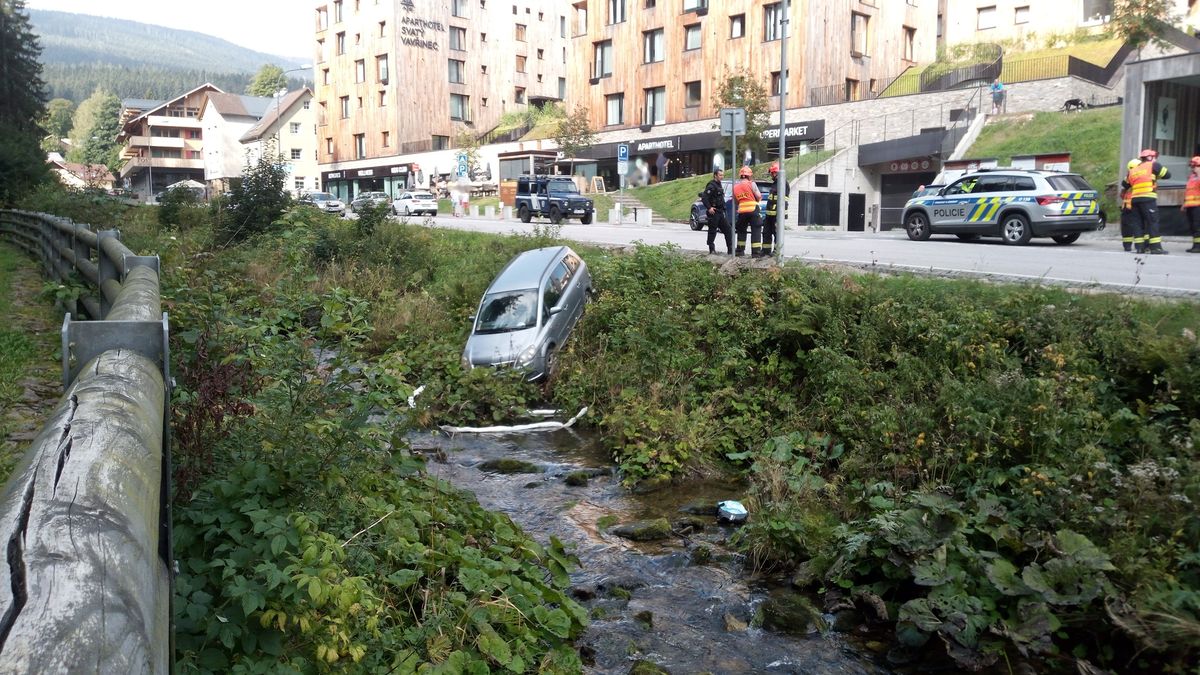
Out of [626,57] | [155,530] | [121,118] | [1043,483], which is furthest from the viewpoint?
[121,118]

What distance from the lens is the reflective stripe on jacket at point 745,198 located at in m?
16.7

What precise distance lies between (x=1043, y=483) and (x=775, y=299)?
609 centimetres

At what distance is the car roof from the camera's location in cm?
1473

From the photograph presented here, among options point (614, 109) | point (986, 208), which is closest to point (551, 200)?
point (986, 208)

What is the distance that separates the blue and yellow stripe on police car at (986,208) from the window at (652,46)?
113ft

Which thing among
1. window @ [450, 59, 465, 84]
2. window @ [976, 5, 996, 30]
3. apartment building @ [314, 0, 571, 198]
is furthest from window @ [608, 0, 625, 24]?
window @ [976, 5, 996, 30]

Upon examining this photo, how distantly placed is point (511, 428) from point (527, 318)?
240 centimetres

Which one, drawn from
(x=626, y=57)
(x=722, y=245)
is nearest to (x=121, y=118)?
(x=626, y=57)

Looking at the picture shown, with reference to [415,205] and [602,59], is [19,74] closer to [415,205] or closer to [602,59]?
[415,205]

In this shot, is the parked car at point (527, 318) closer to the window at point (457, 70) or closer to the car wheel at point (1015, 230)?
the car wheel at point (1015, 230)

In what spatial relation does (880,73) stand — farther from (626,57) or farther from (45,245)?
(45,245)

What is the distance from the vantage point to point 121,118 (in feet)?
374

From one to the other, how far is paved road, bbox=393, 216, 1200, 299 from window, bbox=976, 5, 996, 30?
40.0 m

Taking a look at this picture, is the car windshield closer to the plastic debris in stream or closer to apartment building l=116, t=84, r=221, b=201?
the plastic debris in stream
